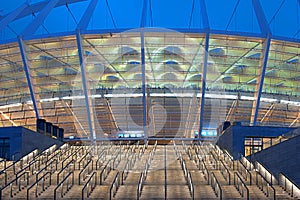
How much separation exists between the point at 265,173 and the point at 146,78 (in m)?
25.3

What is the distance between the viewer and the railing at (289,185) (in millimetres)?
16497

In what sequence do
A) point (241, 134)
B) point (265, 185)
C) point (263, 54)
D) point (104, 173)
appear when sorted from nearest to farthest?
point (265, 185)
point (104, 173)
point (241, 134)
point (263, 54)

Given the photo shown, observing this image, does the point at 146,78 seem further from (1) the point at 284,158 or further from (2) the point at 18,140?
(1) the point at 284,158

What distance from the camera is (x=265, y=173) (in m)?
20.4

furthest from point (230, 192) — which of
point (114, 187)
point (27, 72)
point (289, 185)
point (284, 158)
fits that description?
point (27, 72)

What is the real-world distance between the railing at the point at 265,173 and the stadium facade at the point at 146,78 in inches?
730

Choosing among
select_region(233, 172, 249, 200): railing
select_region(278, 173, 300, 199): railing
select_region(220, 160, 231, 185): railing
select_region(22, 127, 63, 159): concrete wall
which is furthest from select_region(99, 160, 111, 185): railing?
select_region(22, 127, 63, 159): concrete wall

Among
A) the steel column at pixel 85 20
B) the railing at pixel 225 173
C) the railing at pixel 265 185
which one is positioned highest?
the steel column at pixel 85 20

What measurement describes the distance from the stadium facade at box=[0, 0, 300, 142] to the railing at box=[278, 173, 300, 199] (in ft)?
70.9

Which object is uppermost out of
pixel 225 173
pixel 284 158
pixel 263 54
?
pixel 263 54

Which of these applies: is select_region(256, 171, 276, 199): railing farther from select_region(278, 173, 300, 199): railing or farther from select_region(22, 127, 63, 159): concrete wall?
select_region(22, 127, 63, 159): concrete wall

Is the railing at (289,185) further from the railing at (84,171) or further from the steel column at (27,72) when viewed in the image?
the steel column at (27,72)

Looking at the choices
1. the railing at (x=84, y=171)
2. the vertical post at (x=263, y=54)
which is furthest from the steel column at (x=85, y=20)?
the railing at (x=84, y=171)

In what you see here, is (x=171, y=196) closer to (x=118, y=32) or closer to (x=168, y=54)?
(x=118, y=32)
